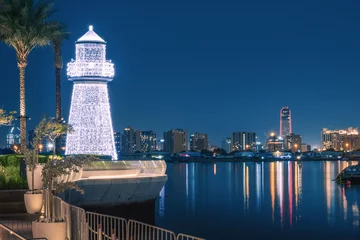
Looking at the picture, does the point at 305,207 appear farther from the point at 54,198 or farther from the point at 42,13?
the point at 54,198

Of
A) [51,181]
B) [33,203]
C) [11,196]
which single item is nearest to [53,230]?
[51,181]

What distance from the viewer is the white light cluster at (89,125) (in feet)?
151

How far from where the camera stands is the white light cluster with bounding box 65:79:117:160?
45.9 m

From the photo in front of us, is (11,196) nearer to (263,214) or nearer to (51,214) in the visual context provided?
(51,214)

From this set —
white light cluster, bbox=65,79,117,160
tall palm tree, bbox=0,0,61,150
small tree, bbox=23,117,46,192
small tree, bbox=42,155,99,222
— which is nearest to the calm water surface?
white light cluster, bbox=65,79,117,160

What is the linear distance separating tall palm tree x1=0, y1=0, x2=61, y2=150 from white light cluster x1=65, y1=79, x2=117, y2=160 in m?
7.50

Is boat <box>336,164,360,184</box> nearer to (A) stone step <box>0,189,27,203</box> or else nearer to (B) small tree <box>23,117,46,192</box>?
A: (B) small tree <box>23,117,46,192</box>

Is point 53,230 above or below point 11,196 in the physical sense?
below

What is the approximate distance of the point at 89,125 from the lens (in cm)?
4625

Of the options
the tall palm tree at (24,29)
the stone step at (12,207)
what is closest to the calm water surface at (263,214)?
the tall palm tree at (24,29)

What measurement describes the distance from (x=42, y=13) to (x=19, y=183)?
15.5 meters

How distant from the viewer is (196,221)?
50.8m

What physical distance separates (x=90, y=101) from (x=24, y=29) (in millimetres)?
11718

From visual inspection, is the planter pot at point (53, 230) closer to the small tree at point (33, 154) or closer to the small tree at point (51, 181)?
the small tree at point (51, 181)
